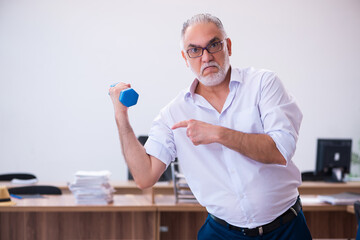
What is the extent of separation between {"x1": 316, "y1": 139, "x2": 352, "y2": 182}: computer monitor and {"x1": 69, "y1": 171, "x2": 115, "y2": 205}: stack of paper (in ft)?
8.49

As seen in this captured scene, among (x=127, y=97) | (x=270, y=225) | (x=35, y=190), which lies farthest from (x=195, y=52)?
(x=35, y=190)

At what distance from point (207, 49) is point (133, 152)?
→ 0.46 metres

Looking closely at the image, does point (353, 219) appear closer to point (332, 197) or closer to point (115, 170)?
point (332, 197)

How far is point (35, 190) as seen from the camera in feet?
11.9

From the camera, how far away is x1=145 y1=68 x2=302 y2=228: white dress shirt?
4.73 ft

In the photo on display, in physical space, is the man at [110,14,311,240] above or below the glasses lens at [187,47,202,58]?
below

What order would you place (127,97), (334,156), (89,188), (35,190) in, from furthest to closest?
(334,156)
(35,190)
(89,188)
(127,97)

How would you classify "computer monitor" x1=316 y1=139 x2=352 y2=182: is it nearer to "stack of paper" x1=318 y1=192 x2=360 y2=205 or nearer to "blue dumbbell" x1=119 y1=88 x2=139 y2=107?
"stack of paper" x1=318 y1=192 x2=360 y2=205

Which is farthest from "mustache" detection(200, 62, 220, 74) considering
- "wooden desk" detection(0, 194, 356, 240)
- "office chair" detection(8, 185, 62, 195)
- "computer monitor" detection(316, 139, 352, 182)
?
"computer monitor" detection(316, 139, 352, 182)

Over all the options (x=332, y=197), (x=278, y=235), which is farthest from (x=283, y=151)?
(x=332, y=197)

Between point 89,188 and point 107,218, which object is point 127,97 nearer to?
point 89,188

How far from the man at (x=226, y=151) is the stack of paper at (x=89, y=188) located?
1.64 m

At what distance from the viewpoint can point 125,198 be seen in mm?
3389

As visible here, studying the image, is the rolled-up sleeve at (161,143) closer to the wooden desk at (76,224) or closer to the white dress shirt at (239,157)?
the white dress shirt at (239,157)
